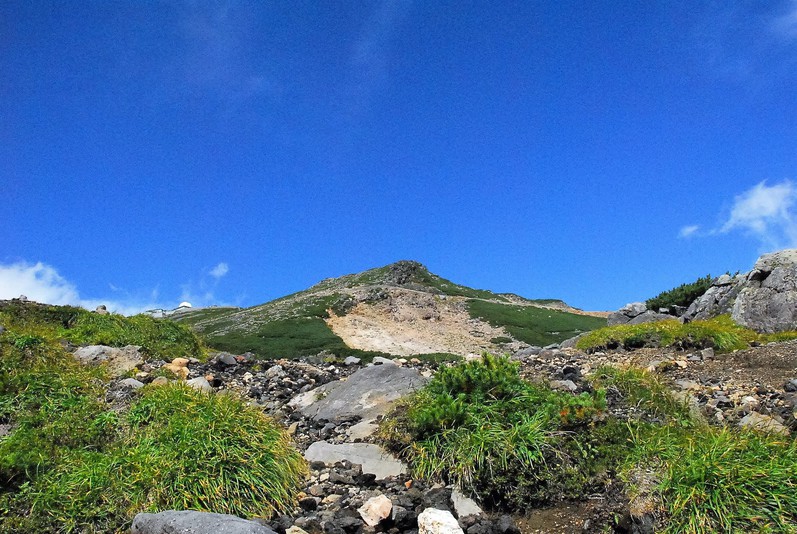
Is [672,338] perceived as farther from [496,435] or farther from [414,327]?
[414,327]

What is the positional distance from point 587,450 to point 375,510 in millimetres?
2320

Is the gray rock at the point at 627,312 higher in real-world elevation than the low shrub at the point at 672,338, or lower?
higher

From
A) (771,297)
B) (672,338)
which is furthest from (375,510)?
(771,297)

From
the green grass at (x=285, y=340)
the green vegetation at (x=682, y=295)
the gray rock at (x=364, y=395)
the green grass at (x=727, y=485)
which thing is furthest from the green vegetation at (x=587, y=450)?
the green vegetation at (x=682, y=295)

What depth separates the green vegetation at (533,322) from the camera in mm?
39125

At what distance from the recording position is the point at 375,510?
17.8ft

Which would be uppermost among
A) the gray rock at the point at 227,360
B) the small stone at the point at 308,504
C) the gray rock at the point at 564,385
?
the gray rock at the point at 227,360

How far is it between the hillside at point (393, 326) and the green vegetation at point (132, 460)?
18590mm

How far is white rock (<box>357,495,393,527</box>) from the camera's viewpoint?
5389mm

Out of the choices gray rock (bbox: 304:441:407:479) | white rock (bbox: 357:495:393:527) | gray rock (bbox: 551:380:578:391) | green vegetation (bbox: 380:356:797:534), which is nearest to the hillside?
gray rock (bbox: 551:380:578:391)

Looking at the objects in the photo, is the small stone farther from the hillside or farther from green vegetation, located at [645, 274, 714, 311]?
green vegetation, located at [645, 274, 714, 311]

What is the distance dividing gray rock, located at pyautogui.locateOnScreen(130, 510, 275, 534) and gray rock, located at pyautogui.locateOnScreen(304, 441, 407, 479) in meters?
2.14

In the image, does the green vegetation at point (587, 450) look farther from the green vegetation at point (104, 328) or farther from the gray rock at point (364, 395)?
the green vegetation at point (104, 328)

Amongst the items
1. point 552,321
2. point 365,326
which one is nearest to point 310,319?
point 365,326
